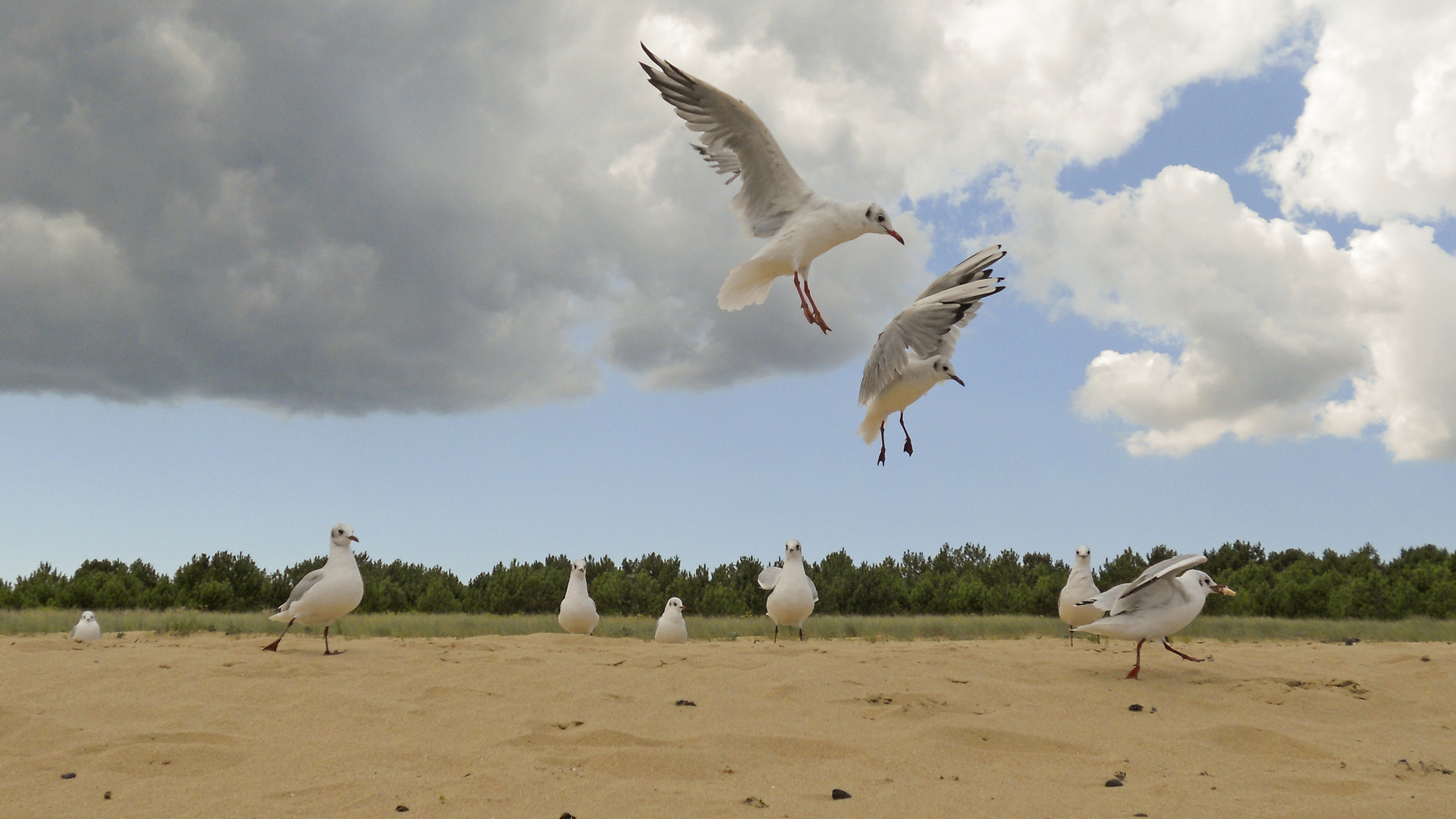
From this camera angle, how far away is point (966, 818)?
4.10 metres

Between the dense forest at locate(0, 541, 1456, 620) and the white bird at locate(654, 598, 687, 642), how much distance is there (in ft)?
21.1

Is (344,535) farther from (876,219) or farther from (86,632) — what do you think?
(876,219)

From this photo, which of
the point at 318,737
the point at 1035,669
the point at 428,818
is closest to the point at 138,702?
the point at 318,737

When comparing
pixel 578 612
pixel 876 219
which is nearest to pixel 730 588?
pixel 578 612

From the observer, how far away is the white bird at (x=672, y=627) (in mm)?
9992

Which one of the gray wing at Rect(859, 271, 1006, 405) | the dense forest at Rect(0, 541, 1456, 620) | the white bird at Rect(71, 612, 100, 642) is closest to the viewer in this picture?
the gray wing at Rect(859, 271, 1006, 405)

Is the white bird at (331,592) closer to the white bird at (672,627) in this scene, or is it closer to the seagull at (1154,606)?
the white bird at (672,627)

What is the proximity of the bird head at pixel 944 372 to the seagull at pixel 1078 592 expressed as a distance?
4351mm

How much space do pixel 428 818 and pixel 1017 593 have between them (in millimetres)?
14378

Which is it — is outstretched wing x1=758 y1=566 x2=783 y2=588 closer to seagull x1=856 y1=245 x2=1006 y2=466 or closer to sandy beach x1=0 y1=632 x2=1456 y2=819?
sandy beach x1=0 y1=632 x2=1456 y2=819

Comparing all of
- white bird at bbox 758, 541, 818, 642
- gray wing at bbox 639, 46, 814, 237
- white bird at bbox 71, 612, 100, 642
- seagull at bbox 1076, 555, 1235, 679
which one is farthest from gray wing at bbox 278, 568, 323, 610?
seagull at bbox 1076, 555, 1235, 679

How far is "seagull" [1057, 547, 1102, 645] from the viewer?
10203 mm

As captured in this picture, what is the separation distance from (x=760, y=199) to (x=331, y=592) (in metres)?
4.69

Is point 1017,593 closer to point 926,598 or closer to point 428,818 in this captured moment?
point 926,598
